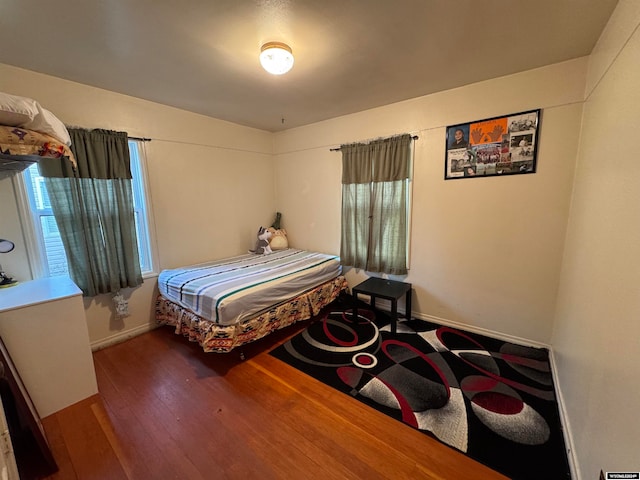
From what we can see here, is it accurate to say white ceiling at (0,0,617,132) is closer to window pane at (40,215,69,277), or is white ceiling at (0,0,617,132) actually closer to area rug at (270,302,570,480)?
window pane at (40,215,69,277)

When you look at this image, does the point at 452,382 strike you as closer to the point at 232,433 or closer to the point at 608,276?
the point at 608,276

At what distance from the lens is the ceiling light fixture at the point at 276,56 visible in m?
1.64

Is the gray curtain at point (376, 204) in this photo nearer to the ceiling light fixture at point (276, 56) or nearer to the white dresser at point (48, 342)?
the ceiling light fixture at point (276, 56)

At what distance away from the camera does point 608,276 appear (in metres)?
1.17

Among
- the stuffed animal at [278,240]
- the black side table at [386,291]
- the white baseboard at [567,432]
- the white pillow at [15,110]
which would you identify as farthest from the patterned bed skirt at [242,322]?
the white baseboard at [567,432]

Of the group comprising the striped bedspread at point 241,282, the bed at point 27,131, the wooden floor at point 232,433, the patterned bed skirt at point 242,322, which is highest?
the bed at point 27,131

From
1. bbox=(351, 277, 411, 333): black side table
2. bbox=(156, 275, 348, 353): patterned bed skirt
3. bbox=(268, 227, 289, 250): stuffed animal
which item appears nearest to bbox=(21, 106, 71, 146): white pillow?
bbox=(156, 275, 348, 353): patterned bed skirt

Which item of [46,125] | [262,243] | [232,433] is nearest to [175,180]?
[262,243]

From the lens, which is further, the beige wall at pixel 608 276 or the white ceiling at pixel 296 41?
the white ceiling at pixel 296 41

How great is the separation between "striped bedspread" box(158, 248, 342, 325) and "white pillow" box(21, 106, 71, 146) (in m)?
1.37

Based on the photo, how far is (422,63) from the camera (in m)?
1.98

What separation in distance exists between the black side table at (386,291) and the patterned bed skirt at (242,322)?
419 millimetres

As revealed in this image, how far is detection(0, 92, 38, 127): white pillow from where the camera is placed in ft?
4.11

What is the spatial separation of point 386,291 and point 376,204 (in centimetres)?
101
